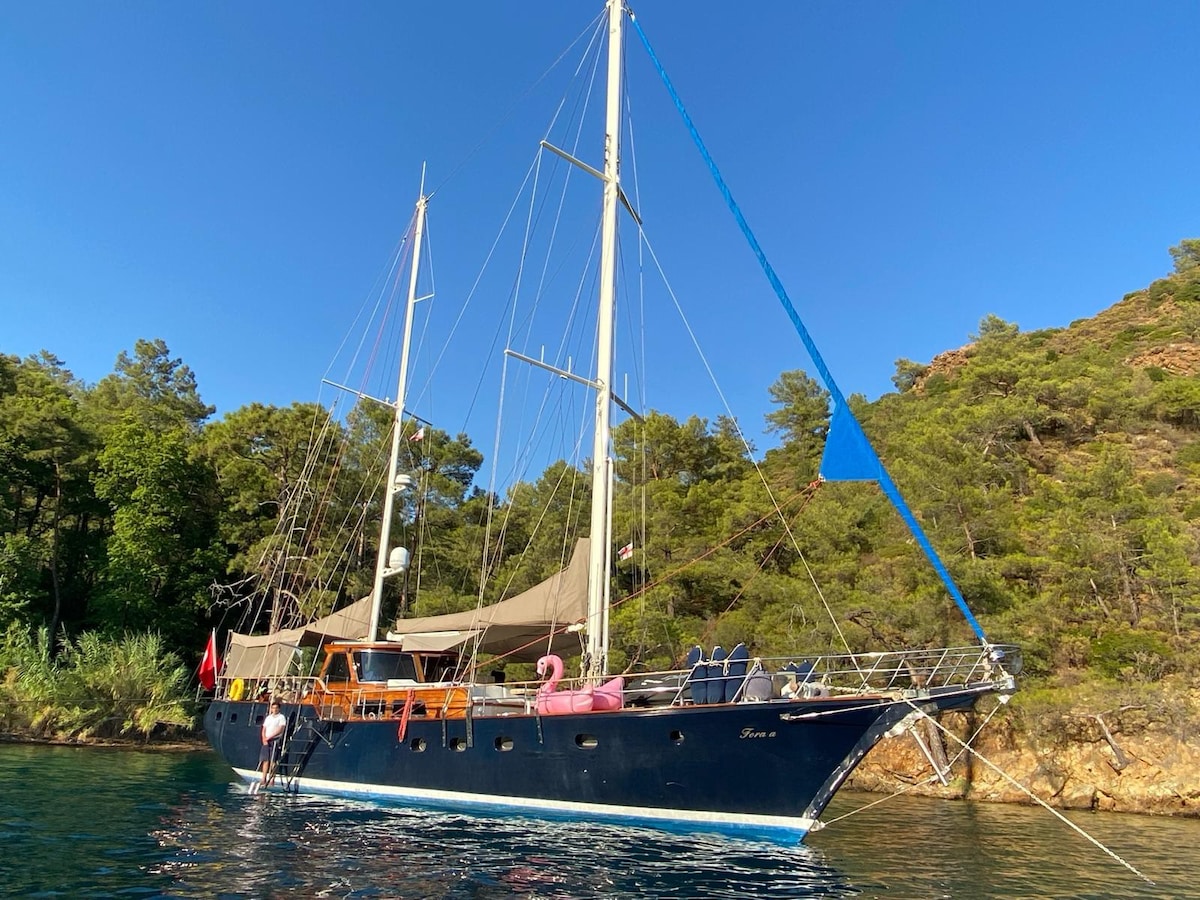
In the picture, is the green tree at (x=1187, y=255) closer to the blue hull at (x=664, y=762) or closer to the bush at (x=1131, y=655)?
the bush at (x=1131, y=655)

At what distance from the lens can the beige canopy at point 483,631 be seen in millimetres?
16625

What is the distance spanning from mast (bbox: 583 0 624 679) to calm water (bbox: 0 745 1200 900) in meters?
3.49

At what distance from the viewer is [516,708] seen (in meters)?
15.3

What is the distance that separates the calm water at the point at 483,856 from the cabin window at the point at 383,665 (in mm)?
2986

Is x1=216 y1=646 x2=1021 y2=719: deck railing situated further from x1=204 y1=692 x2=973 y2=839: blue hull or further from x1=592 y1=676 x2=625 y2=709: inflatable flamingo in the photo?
x1=204 y1=692 x2=973 y2=839: blue hull

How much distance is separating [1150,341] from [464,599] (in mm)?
59767

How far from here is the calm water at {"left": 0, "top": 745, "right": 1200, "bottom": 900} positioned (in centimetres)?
942

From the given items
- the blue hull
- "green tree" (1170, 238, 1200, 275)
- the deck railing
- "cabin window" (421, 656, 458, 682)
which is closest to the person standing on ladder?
the deck railing

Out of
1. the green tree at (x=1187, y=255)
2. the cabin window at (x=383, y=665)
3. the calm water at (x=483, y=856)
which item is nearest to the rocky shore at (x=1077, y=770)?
the calm water at (x=483, y=856)

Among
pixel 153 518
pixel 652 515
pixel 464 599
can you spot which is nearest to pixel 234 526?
pixel 153 518

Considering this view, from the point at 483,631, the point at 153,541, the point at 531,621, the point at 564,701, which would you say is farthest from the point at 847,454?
the point at 153,541

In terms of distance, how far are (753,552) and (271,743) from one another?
19541 millimetres

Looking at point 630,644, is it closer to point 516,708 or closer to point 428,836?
point 516,708

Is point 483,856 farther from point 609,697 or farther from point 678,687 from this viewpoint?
point 678,687
